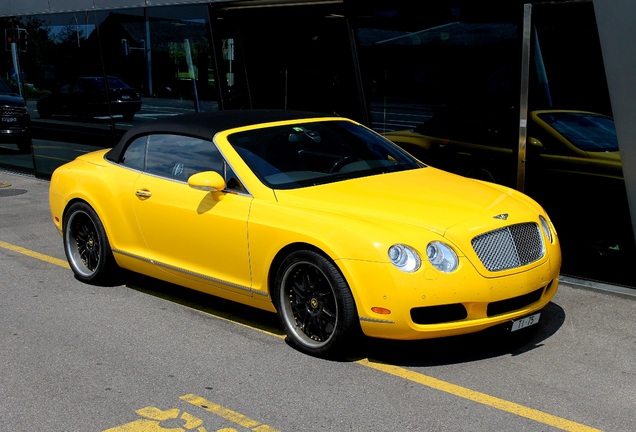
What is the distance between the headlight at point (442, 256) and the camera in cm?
572

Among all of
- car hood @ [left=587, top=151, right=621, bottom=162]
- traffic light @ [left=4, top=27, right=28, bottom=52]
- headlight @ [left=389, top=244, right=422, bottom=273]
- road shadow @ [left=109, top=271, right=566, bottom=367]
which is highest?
traffic light @ [left=4, top=27, right=28, bottom=52]

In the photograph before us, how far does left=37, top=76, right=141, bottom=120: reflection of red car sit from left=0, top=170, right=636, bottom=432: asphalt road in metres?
6.58

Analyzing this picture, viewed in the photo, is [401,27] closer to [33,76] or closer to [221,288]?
[221,288]

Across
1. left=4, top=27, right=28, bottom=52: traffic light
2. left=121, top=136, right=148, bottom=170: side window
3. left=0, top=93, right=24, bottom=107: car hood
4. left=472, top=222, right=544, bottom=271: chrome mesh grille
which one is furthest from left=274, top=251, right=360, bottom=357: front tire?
left=0, top=93, right=24, bottom=107: car hood

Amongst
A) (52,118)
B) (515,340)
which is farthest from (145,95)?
(515,340)

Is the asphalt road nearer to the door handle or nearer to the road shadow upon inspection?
the road shadow

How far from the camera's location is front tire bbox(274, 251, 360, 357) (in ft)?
19.2

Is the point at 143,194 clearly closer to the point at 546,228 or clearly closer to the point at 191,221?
the point at 191,221

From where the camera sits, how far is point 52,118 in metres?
15.2

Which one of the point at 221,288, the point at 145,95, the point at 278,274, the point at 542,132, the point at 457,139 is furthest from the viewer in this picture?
the point at 145,95

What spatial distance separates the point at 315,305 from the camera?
Result: 20.0 feet

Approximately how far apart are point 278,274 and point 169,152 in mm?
1795

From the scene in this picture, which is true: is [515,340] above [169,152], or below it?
below

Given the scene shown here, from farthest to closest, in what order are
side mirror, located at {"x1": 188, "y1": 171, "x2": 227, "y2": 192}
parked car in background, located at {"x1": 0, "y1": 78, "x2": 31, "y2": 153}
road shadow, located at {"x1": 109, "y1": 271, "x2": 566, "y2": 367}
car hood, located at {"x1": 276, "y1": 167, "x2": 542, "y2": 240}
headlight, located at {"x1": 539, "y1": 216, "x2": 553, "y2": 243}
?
parked car in background, located at {"x1": 0, "y1": 78, "x2": 31, "y2": 153}, side mirror, located at {"x1": 188, "y1": 171, "x2": 227, "y2": 192}, headlight, located at {"x1": 539, "y1": 216, "x2": 553, "y2": 243}, road shadow, located at {"x1": 109, "y1": 271, "x2": 566, "y2": 367}, car hood, located at {"x1": 276, "y1": 167, "x2": 542, "y2": 240}
